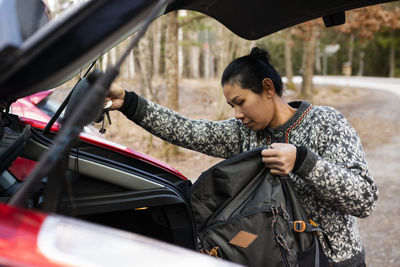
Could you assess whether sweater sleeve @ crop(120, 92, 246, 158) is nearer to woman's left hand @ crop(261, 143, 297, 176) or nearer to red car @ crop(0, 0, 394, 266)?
woman's left hand @ crop(261, 143, 297, 176)

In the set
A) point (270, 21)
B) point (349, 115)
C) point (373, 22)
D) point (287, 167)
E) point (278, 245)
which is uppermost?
point (270, 21)

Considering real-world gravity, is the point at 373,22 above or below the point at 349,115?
above

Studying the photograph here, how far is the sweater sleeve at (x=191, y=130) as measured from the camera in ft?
8.02

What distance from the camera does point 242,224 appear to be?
1.72 metres

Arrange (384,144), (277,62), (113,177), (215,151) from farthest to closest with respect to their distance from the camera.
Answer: (277,62) → (384,144) → (215,151) → (113,177)

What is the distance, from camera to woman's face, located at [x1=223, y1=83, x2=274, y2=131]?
2.26 meters

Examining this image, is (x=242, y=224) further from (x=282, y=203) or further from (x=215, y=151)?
(x=215, y=151)

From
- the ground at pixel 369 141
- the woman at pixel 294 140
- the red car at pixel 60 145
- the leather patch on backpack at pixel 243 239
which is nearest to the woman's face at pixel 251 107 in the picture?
the woman at pixel 294 140

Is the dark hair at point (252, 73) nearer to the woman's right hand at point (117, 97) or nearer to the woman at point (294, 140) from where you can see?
the woman at point (294, 140)

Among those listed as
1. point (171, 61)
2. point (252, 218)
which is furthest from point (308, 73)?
point (252, 218)

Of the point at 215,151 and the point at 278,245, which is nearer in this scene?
the point at 278,245

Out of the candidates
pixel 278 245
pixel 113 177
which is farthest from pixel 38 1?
pixel 278 245

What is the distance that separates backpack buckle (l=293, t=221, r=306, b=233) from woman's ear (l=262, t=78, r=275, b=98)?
2.64 ft

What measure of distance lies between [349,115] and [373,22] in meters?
3.19
